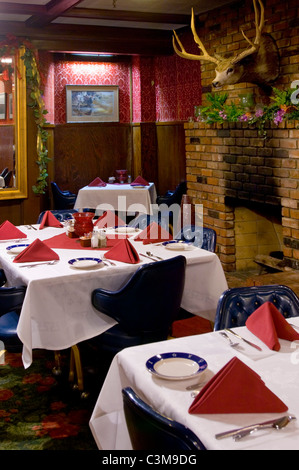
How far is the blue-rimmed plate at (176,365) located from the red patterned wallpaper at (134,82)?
6.59 m

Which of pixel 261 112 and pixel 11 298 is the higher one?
pixel 261 112

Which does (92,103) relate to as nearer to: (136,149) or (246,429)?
(136,149)

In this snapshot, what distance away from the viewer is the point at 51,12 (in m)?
6.48

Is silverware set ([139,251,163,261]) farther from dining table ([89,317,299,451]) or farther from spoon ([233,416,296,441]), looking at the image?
spoon ([233,416,296,441])

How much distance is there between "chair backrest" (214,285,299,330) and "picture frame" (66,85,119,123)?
6887 millimetres

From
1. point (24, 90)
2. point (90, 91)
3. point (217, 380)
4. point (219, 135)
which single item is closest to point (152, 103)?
point (90, 91)

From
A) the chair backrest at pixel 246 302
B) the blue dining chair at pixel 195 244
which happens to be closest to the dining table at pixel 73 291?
the blue dining chair at pixel 195 244

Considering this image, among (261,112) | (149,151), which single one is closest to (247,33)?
(261,112)

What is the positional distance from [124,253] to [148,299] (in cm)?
50

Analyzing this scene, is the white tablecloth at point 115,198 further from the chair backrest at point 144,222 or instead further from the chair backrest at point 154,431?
the chair backrest at point 154,431

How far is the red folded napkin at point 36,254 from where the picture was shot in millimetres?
3596

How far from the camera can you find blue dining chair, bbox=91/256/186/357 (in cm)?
314

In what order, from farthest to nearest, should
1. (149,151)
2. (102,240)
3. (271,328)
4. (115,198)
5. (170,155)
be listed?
(149,151) → (170,155) → (115,198) → (102,240) → (271,328)

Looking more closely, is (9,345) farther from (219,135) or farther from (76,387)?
(219,135)
